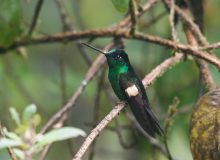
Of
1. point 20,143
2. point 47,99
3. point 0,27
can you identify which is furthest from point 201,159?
point 47,99

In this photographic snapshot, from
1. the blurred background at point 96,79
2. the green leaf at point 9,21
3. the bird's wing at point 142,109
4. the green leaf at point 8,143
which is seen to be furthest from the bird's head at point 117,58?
the green leaf at point 8,143

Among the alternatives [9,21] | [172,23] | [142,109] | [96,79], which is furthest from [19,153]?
[96,79]

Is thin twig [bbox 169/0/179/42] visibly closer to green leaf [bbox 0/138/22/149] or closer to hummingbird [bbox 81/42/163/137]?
hummingbird [bbox 81/42/163/137]

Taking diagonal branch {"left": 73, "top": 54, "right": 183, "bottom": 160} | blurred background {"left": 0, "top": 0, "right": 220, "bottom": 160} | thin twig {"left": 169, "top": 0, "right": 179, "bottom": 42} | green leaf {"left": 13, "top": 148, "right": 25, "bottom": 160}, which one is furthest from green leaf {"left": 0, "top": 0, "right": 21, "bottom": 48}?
green leaf {"left": 13, "top": 148, "right": 25, "bottom": 160}

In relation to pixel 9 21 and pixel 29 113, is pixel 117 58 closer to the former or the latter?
pixel 9 21

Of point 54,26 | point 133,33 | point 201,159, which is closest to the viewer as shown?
point 201,159

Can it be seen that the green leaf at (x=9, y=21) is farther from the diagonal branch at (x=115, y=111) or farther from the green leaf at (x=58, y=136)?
the green leaf at (x=58, y=136)

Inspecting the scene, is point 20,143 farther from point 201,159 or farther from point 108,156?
point 108,156
